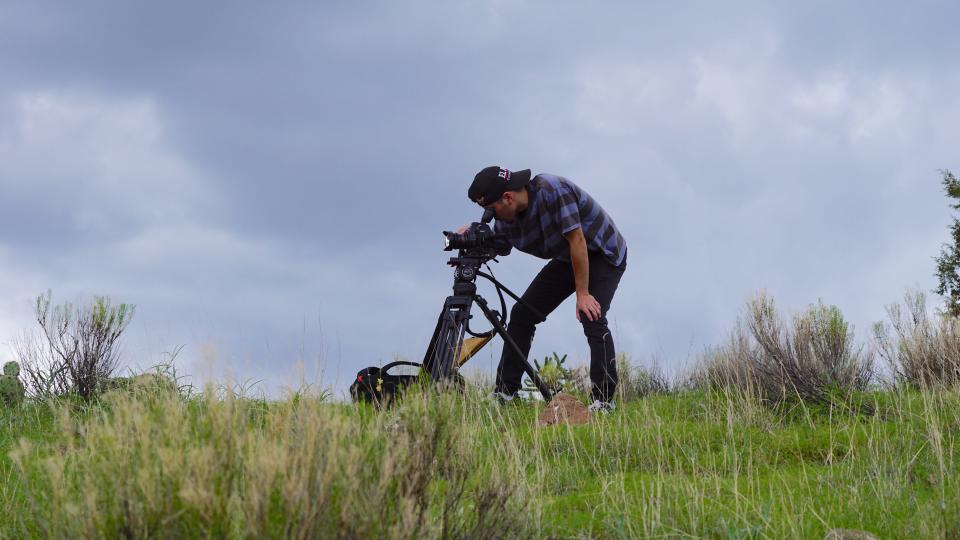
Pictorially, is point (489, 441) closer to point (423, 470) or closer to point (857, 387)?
point (423, 470)

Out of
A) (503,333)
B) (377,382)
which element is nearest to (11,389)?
(377,382)

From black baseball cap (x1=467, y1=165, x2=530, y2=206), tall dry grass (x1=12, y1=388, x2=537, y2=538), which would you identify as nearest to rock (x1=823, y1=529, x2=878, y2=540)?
tall dry grass (x1=12, y1=388, x2=537, y2=538)

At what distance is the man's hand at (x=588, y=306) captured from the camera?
23.3ft

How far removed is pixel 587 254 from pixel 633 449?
1.78 metres

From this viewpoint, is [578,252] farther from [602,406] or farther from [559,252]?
[602,406]

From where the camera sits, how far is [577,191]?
7.41m

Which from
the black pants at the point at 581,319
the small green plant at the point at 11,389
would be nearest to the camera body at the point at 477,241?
the black pants at the point at 581,319

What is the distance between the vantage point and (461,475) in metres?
3.60

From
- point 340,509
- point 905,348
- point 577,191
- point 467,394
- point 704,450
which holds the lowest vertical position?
point 340,509

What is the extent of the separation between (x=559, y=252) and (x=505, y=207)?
0.65 meters

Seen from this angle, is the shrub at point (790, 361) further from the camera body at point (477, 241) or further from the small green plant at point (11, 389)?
the small green plant at point (11, 389)

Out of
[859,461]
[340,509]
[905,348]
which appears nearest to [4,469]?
[340,509]

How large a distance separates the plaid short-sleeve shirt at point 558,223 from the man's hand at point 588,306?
47 cm

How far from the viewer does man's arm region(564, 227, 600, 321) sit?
6945mm
